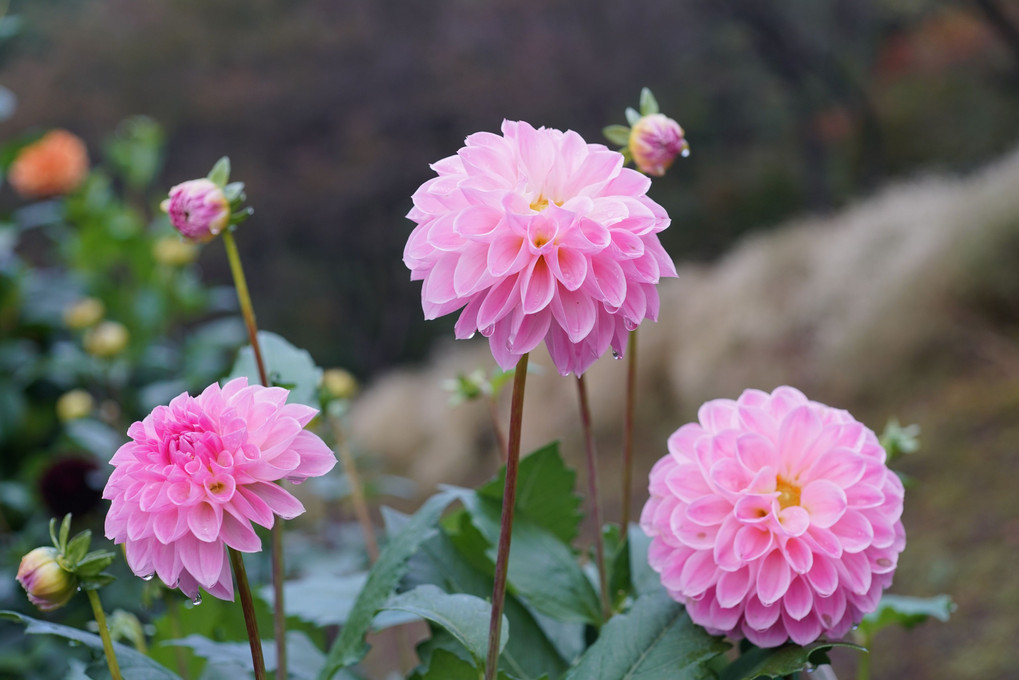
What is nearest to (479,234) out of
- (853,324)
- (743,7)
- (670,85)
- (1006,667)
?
(1006,667)

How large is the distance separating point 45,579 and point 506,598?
9.4 inches

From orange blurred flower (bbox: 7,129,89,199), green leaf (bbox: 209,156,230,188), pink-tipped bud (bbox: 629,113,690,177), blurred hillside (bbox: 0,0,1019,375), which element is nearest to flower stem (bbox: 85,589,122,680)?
green leaf (bbox: 209,156,230,188)

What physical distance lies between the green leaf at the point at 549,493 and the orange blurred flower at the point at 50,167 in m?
1.40

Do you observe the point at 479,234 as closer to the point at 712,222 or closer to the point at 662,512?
the point at 662,512

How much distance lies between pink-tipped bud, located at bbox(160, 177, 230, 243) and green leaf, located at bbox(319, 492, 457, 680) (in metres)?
0.18

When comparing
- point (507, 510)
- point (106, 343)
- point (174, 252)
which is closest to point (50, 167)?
point (174, 252)

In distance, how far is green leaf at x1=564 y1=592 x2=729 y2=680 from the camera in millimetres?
380

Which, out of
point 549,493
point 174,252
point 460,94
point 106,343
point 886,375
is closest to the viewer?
point 549,493

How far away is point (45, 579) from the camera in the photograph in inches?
14.1

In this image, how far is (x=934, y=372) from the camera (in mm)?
2236

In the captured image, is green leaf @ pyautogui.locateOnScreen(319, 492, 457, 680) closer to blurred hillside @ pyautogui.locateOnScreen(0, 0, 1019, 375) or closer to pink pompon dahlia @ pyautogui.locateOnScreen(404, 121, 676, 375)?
pink pompon dahlia @ pyautogui.locateOnScreen(404, 121, 676, 375)

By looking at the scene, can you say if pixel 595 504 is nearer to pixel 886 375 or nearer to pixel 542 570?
pixel 542 570

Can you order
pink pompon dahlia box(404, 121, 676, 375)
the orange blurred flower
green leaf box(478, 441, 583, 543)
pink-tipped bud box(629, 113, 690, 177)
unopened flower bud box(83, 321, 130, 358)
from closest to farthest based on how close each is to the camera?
pink pompon dahlia box(404, 121, 676, 375) < pink-tipped bud box(629, 113, 690, 177) < green leaf box(478, 441, 583, 543) < unopened flower bud box(83, 321, 130, 358) < the orange blurred flower

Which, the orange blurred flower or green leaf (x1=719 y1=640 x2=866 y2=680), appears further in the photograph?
the orange blurred flower
